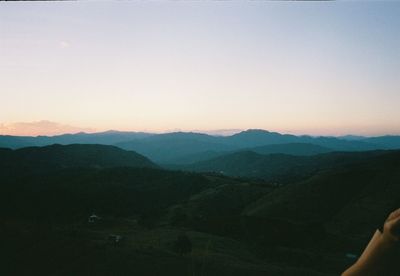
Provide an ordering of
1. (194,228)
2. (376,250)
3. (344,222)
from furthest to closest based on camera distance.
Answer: (344,222), (194,228), (376,250)

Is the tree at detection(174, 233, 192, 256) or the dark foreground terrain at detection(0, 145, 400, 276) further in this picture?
the tree at detection(174, 233, 192, 256)

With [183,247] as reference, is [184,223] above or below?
below

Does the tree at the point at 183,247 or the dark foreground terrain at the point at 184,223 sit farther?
the tree at the point at 183,247

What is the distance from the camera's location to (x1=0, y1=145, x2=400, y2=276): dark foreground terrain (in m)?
33.7

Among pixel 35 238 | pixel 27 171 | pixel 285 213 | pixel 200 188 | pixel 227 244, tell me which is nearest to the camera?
pixel 35 238

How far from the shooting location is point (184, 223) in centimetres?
6988

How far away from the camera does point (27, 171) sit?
493 feet

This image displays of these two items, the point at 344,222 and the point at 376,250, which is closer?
the point at 376,250

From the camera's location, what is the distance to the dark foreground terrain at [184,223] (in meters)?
33.7

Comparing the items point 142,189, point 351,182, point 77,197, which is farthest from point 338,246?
point 142,189

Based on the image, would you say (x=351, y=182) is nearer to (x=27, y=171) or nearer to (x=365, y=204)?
(x=365, y=204)

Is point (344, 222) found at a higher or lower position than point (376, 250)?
lower

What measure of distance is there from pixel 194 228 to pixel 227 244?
16295 mm

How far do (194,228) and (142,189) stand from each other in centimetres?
5652
